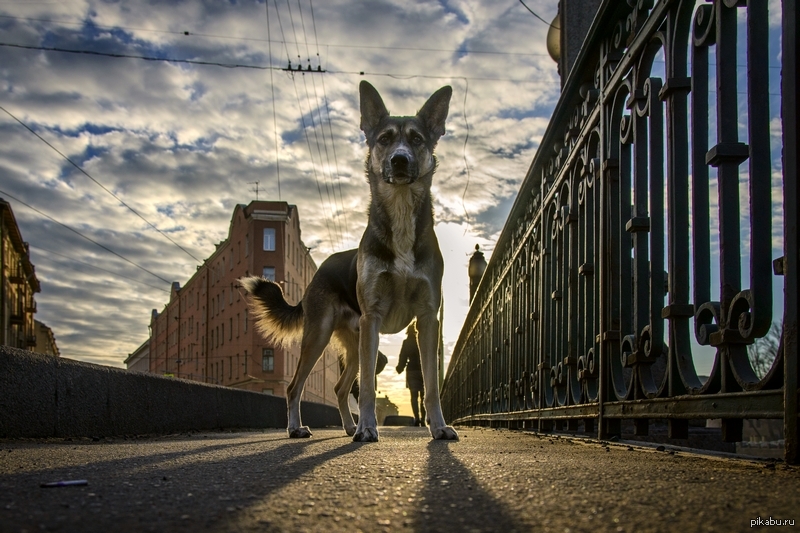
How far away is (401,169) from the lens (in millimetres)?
5254

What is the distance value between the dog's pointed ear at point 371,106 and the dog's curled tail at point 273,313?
217cm

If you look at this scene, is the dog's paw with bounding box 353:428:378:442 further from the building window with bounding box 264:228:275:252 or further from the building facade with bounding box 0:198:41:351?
the building window with bounding box 264:228:275:252

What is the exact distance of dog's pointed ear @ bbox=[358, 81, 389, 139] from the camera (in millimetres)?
5633

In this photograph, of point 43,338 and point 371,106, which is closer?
point 371,106

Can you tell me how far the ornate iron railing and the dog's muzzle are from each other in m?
0.99

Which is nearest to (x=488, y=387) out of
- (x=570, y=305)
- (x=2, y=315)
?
(x=570, y=305)

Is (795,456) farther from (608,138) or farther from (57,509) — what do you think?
(608,138)

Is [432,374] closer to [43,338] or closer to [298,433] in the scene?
[298,433]

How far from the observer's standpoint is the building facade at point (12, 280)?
50.4 m

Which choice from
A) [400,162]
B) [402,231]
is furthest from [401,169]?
[402,231]

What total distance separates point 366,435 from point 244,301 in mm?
41260

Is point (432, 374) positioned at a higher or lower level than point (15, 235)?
lower

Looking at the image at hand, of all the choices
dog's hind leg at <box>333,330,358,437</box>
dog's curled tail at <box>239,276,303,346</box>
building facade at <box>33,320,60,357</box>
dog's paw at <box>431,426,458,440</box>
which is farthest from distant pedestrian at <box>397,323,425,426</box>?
building facade at <box>33,320,60,357</box>

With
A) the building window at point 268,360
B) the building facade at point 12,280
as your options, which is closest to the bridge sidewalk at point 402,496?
the building facade at point 12,280
